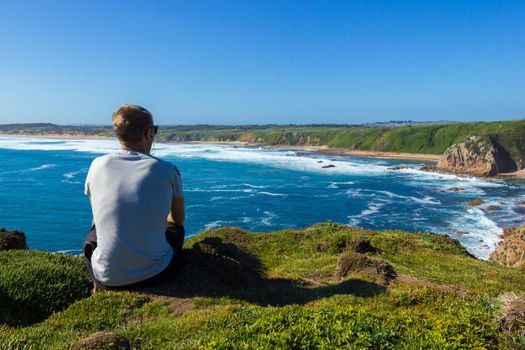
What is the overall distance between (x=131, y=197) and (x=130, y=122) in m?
0.95

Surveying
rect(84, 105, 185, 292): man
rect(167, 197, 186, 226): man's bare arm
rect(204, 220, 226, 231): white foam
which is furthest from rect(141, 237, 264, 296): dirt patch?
rect(204, 220, 226, 231): white foam

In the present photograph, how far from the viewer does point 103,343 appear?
3.94 meters

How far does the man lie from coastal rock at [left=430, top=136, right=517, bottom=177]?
9661 centimetres

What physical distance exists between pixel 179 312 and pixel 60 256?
15.2 feet

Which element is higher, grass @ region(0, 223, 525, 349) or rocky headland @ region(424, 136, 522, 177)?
grass @ region(0, 223, 525, 349)

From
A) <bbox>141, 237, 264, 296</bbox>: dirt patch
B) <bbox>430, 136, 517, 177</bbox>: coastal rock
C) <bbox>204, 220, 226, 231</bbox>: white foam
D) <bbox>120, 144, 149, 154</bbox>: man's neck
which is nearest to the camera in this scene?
<bbox>120, 144, 149, 154</bbox>: man's neck

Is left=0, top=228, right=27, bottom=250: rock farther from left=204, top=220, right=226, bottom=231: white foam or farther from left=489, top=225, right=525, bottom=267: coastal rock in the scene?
left=489, top=225, right=525, bottom=267: coastal rock

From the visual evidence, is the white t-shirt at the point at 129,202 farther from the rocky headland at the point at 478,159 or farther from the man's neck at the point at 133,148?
the rocky headland at the point at 478,159

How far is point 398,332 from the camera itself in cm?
435

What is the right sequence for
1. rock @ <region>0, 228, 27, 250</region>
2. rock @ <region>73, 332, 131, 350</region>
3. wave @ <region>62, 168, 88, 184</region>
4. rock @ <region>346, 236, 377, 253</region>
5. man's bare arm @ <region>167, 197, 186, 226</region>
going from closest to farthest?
rock @ <region>73, 332, 131, 350</region>
man's bare arm @ <region>167, 197, 186, 226</region>
rock @ <region>0, 228, 27, 250</region>
rock @ <region>346, 236, 377, 253</region>
wave @ <region>62, 168, 88, 184</region>

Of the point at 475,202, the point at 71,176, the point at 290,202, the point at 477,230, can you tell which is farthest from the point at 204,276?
the point at 71,176

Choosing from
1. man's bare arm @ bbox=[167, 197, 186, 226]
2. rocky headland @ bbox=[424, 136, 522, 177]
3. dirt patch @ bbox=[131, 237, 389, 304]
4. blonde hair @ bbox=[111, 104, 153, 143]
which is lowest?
rocky headland @ bbox=[424, 136, 522, 177]

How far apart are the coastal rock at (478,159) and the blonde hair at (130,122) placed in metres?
96.8

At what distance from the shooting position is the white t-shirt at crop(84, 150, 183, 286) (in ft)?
16.0
